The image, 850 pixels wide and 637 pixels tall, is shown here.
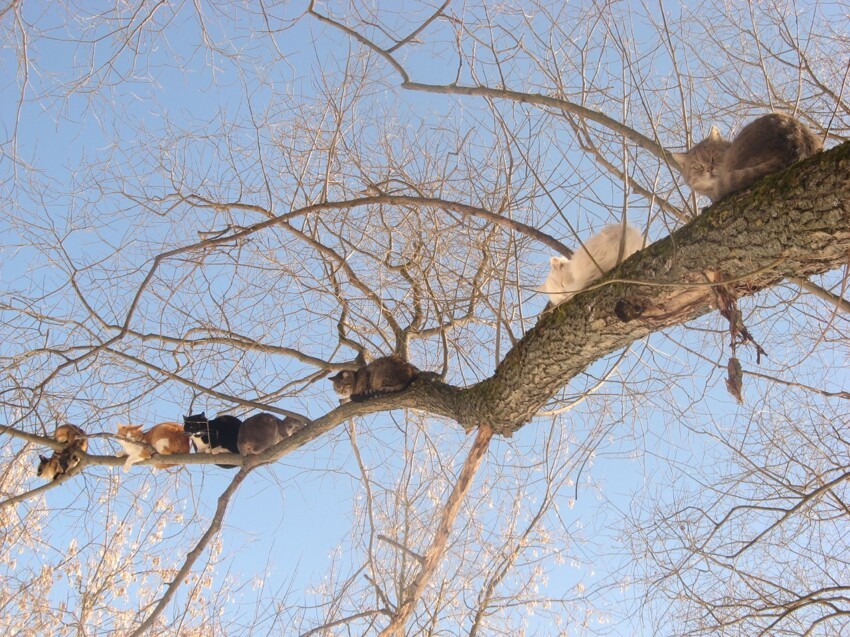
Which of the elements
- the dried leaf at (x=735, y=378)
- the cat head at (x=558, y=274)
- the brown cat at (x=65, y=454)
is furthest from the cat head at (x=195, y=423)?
the dried leaf at (x=735, y=378)

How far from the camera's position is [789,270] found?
6.79 ft

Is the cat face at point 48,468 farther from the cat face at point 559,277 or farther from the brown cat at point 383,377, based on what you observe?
the cat face at point 559,277

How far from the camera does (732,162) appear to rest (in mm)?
2359

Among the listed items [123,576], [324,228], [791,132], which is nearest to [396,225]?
[324,228]

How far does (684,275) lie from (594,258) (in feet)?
2.55

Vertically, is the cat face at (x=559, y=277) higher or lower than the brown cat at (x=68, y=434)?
lower

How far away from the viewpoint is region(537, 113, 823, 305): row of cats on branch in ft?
7.41

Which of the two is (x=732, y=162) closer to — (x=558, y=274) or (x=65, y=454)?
(x=558, y=274)

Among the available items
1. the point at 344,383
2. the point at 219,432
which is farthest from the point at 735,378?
the point at 219,432

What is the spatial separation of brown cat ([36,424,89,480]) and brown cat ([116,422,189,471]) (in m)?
0.20

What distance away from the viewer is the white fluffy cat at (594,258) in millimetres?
3000

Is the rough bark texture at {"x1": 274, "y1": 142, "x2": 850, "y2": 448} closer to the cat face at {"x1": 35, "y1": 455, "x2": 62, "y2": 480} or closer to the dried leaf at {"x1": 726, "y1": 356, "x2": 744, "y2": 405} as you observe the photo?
the dried leaf at {"x1": 726, "y1": 356, "x2": 744, "y2": 405}

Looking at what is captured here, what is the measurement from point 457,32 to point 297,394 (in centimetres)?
234

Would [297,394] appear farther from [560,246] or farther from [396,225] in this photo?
[560,246]
